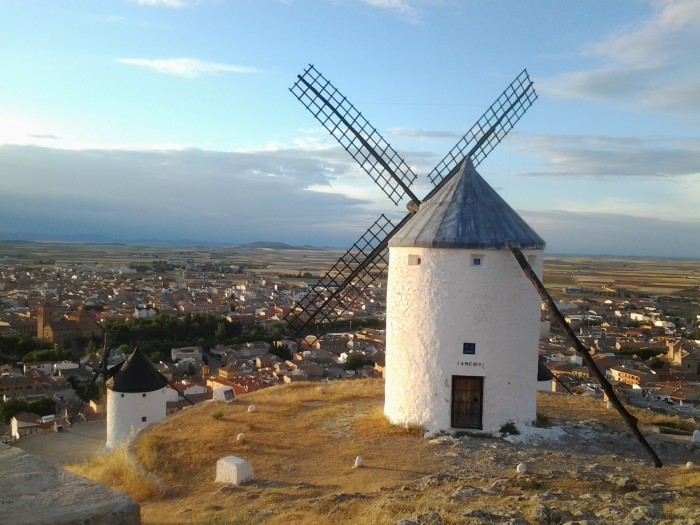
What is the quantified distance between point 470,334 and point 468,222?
180 cm

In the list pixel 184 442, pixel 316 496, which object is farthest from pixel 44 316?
pixel 316 496

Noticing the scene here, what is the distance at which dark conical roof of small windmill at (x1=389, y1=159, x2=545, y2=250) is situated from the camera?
9547 millimetres

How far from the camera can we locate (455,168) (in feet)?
40.8

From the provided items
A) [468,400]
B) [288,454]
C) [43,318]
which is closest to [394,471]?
[288,454]

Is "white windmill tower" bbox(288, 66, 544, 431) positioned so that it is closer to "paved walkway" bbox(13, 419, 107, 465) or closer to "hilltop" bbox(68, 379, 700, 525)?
"hilltop" bbox(68, 379, 700, 525)

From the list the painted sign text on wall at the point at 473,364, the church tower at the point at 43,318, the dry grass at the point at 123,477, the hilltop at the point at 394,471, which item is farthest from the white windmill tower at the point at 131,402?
the church tower at the point at 43,318

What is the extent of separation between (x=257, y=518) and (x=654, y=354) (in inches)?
2125

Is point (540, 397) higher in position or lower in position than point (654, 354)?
higher

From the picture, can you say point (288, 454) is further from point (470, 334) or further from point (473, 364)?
point (470, 334)

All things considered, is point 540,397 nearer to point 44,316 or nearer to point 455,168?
point 455,168

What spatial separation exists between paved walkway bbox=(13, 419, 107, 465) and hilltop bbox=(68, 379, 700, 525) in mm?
6332

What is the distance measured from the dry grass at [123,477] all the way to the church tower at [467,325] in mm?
4042

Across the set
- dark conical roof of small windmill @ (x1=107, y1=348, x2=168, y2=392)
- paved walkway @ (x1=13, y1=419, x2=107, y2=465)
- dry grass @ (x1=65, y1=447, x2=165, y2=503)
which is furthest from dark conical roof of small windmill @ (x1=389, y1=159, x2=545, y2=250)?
paved walkway @ (x1=13, y1=419, x2=107, y2=465)

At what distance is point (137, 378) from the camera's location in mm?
16344
